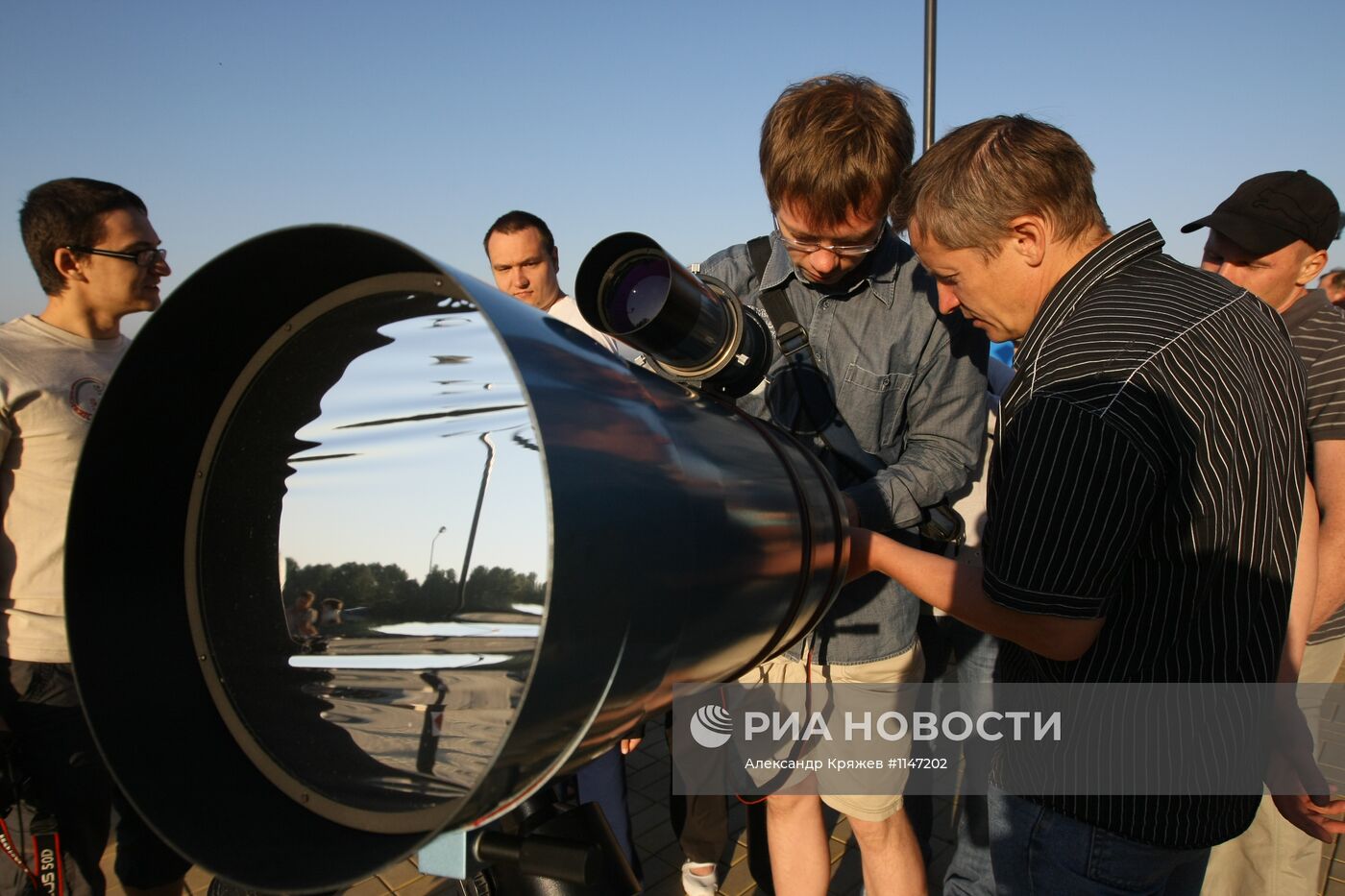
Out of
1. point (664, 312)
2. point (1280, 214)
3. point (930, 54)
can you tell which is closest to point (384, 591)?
point (664, 312)

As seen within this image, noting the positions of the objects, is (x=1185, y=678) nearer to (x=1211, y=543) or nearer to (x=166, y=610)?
(x=1211, y=543)

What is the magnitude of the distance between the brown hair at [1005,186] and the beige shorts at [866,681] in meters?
1.07

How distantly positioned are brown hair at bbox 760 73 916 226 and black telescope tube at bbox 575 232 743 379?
1.88 ft

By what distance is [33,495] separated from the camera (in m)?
2.15

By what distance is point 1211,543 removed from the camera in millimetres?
1232

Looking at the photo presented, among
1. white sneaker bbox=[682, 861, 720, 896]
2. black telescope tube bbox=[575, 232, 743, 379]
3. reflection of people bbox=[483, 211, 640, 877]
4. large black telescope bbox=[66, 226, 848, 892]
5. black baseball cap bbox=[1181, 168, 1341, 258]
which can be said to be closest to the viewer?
large black telescope bbox=[66, 226, 848, 892]

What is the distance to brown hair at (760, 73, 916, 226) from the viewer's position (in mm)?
1799

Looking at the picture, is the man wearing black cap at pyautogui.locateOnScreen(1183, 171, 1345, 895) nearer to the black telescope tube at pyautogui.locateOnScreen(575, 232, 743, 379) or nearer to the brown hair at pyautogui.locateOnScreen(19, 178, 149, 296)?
the black telescope tube at pyautogui.locateOnScreen(575, 232, 743, 379)

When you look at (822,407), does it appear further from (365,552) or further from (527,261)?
(527,261)

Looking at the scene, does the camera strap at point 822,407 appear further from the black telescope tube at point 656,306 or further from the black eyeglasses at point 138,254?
the black eyeglasses at point 138,254

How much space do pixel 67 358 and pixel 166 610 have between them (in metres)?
1.68

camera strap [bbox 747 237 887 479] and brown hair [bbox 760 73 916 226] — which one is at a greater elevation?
brown hair [bbox 760 73 916 226]

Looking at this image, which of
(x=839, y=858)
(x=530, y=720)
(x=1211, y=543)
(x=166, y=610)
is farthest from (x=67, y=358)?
(x=839, y=858)

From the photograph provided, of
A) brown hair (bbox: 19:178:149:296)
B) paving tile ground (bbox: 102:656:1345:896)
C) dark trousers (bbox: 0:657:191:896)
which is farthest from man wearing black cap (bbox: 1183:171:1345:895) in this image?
brown hair (bbox: 19:178:149:296)
